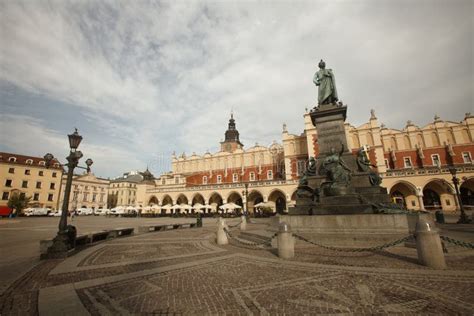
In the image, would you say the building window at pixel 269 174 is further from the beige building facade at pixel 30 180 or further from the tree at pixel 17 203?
the tree at pixel 17 203

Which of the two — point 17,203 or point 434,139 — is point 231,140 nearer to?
point 434,139

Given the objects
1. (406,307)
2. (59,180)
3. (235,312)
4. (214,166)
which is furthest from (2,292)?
(59,180)

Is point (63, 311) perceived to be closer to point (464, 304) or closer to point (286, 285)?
point (286, 285)

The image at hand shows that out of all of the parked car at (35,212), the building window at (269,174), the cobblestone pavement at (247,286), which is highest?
the building window at (269,174)

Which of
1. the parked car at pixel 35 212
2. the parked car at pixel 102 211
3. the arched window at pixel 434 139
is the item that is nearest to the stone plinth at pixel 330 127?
the arched window at pixel 434 139

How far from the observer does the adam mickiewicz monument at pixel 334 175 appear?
8.54 m

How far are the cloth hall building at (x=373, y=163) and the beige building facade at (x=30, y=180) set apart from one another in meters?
26.2

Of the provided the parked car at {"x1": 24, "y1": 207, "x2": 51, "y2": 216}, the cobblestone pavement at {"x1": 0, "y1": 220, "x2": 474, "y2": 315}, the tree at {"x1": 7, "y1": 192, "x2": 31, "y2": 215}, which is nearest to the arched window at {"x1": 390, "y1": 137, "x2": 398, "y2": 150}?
the cobblestone pavement at {"x1": 0, "y1": 220, "x2": 474, "y2": 315}

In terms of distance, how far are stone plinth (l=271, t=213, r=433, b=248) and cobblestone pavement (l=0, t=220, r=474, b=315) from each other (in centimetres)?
109

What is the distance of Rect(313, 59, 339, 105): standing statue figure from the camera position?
12.5 meters

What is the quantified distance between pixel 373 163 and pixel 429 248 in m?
30.9

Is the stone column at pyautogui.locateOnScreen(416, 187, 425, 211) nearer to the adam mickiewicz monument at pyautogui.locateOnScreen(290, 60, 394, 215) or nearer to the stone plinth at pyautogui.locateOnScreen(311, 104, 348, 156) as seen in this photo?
the adam mickiewicz monument at pyautogui.locateOnScreen(290, 60, 394, 215)

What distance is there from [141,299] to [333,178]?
8.41m

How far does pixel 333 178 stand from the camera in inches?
371
